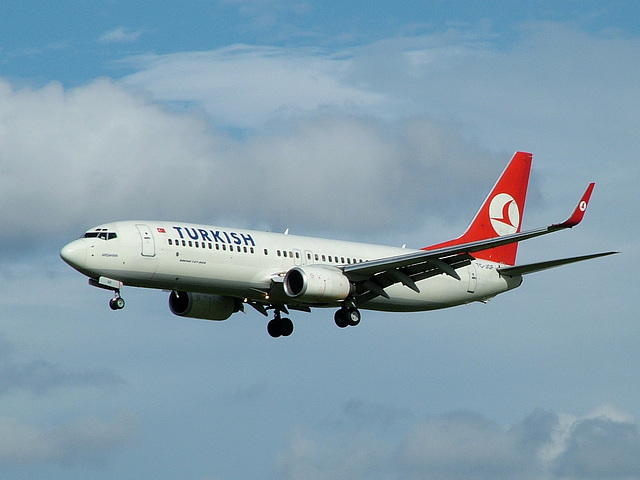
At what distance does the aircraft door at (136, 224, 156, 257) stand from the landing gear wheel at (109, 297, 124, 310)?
2.30 meters

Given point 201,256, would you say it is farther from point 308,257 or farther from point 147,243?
point 308,257

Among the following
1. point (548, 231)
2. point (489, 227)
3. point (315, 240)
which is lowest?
point (548, 231)

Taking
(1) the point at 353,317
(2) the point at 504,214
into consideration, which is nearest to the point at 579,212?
(1) the point at 353,317

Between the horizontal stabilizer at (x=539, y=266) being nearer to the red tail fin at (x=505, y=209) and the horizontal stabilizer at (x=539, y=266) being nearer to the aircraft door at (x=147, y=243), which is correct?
the red tail fin at (x=505, y=209)

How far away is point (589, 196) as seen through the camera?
54.4 metres

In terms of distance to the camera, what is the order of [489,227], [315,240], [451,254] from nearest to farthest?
[451,254] < [315,240] < [489,227]

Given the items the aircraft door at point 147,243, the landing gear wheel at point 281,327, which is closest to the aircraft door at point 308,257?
the landing gear wheel at point 281,327

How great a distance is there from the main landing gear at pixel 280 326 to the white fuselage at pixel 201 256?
10.3ft

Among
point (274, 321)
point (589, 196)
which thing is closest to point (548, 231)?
point (589, 196)

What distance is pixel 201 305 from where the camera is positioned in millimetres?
63969

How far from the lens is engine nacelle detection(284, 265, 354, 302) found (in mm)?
58281

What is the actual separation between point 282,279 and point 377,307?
7.64 m

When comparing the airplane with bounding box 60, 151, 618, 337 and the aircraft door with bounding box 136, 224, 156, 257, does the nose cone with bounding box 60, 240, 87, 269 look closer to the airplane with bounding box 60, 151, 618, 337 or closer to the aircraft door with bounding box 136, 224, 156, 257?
the airplane with bounding box 60, 151, 618, 337

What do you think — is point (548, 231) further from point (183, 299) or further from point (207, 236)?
point (183, 299)
